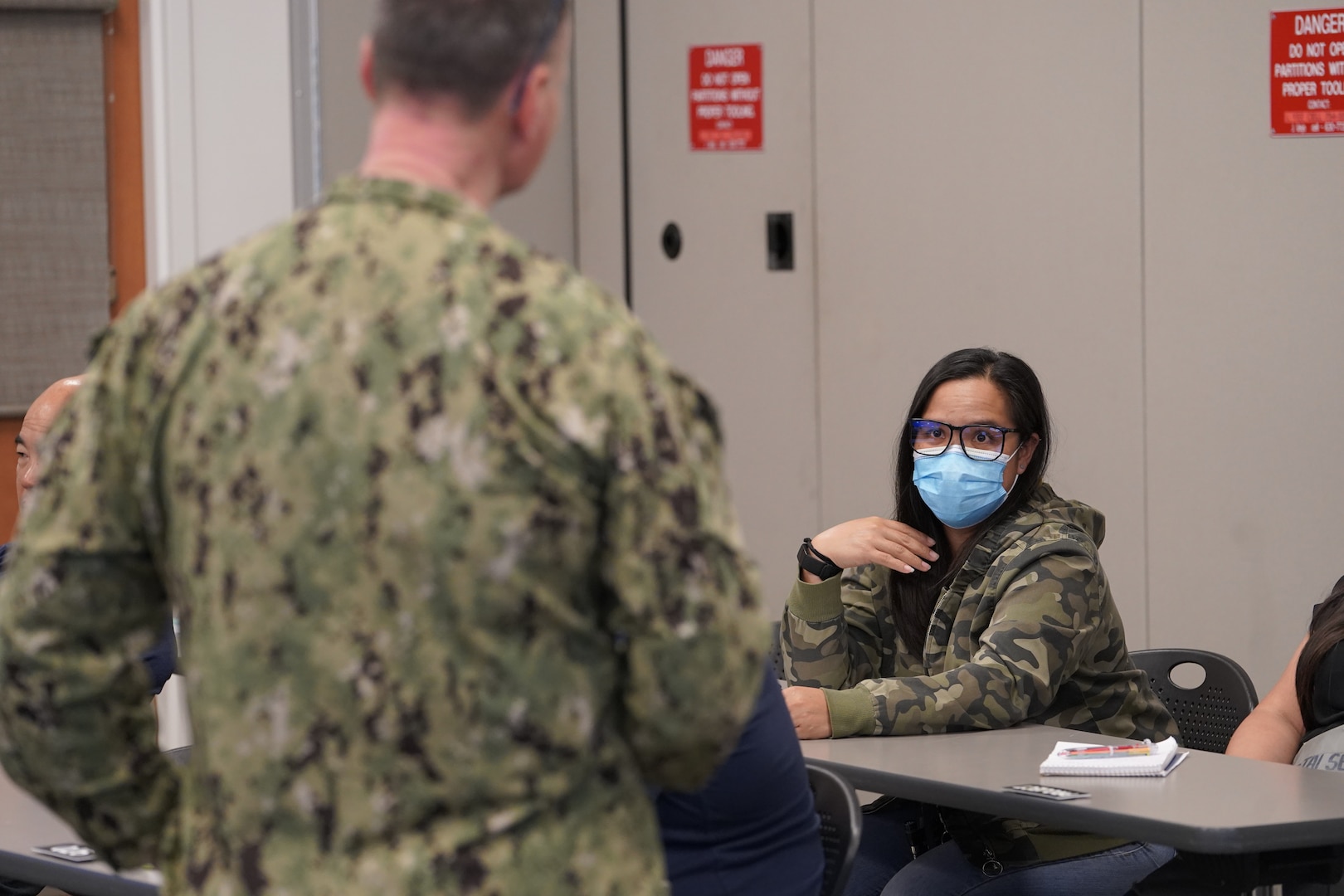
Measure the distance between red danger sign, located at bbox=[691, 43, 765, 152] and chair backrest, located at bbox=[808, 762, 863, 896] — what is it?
2.93 m

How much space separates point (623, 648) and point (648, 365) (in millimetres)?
198

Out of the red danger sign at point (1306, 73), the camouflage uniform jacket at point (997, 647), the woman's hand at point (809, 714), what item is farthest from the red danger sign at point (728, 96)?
the woman's hand at point (809, 714)

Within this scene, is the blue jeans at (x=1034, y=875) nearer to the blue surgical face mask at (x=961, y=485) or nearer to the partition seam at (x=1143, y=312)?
the blue surgical face mask at (x=961, y=485)

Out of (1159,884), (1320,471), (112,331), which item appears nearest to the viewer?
(112,331)

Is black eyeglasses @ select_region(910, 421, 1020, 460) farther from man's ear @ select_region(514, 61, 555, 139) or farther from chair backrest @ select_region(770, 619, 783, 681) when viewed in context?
man's ear @ select_region(514, 61, 555, 139)

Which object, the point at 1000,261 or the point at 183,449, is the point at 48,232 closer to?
the point at 1000,261

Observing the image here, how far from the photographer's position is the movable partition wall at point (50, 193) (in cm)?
428

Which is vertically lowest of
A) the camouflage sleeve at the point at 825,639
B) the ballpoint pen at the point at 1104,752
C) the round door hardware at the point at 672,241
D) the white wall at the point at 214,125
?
the ballpoint pen at the point at 1104,752

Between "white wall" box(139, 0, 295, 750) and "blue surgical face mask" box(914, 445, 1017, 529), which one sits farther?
"white wall" box(139, 0, 295, 750)

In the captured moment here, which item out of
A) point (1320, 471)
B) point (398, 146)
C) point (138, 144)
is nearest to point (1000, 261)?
point (1320, 471)

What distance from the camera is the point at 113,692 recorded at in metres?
1.16

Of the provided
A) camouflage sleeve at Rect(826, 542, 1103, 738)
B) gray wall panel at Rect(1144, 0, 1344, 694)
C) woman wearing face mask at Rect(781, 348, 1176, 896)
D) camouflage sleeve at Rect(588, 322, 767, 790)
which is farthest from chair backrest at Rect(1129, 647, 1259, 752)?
camouflage sleeve at Rect(588, 322, 767, 790)

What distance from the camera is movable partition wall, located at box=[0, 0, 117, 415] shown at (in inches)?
169

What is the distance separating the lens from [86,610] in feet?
3.73
